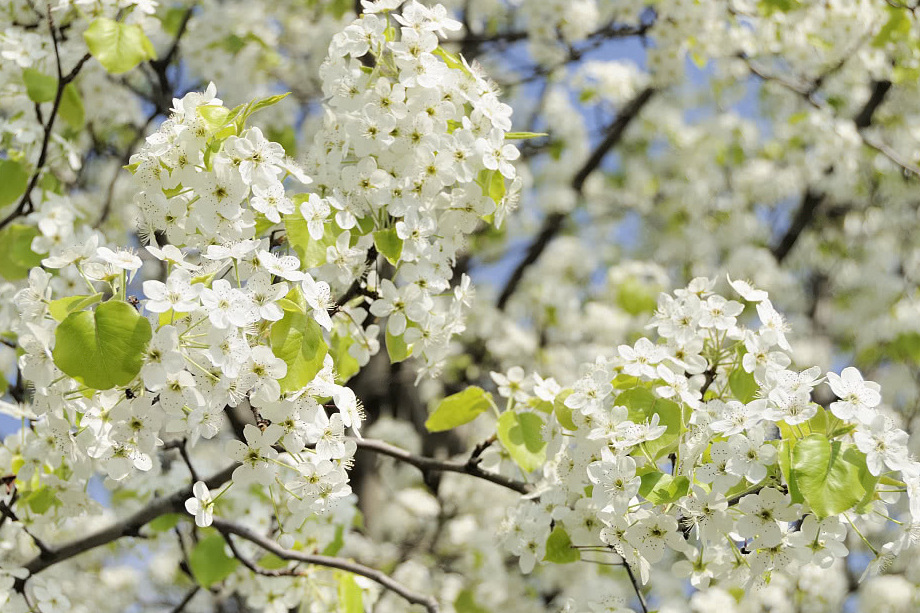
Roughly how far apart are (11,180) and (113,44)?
0.79 metres

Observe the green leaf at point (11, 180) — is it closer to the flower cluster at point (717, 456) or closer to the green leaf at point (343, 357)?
the green leaf at point (343, 357)

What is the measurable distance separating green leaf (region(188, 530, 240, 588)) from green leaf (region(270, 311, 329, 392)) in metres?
1.67

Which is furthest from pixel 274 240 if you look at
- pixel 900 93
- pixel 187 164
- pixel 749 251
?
pixel 900 93

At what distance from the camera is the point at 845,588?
787 centimetres

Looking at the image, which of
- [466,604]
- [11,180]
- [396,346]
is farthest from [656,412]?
[466,604]

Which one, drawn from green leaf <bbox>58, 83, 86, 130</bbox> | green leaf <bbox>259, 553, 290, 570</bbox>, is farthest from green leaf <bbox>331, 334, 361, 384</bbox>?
green leaf <bbox>58, 83, 86, 130</bbox>

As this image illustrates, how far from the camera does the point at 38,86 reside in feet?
11.2

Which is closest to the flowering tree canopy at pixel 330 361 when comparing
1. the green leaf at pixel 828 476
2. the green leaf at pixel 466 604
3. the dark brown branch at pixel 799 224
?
the green leaf at pixel 828 476

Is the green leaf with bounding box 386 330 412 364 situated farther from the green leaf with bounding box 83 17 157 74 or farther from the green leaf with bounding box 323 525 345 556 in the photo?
the green leaf with bounding box 83 17 157 74

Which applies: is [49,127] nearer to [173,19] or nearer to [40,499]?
[40,499]

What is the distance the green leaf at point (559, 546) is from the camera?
2607mm

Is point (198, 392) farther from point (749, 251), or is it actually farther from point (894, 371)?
point (894, 371)

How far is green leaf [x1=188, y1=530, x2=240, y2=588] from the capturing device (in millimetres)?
3301

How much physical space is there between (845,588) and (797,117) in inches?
171
